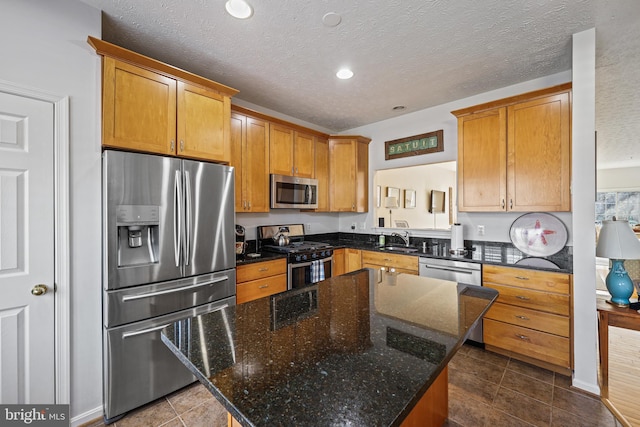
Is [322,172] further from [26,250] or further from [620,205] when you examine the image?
[620,205]

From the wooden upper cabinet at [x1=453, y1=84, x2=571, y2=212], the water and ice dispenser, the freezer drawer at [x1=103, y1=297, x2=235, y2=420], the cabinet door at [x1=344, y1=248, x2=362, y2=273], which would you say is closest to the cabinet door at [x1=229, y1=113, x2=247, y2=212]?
the water and ice dispenser

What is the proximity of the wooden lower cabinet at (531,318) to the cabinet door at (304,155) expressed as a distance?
7.75ft

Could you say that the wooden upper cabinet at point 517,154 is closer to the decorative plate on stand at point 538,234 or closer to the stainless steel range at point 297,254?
the decorative plate on stand at point 538,234

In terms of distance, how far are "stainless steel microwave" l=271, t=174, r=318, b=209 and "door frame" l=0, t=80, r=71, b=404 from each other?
6.24 ft

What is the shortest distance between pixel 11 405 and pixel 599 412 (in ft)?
12.1

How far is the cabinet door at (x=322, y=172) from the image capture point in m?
3.92

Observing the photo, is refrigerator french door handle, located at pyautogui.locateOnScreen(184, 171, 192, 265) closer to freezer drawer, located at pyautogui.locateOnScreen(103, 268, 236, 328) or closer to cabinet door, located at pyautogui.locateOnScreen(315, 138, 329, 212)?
freezer drawer, located at pyautogui.locateOnScreen(103, 268, 236, 328)

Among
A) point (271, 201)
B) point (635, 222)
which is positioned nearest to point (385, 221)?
point (271, 201)

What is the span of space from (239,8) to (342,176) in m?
2.56

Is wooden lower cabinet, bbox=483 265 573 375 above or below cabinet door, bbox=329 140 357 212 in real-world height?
below

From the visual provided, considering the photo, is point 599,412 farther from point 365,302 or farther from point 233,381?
point 233,381

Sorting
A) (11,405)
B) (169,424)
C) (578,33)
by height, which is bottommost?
(169,424)

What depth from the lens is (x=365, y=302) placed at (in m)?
1.37

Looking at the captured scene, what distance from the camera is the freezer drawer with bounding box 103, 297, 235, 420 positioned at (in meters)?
1.83
